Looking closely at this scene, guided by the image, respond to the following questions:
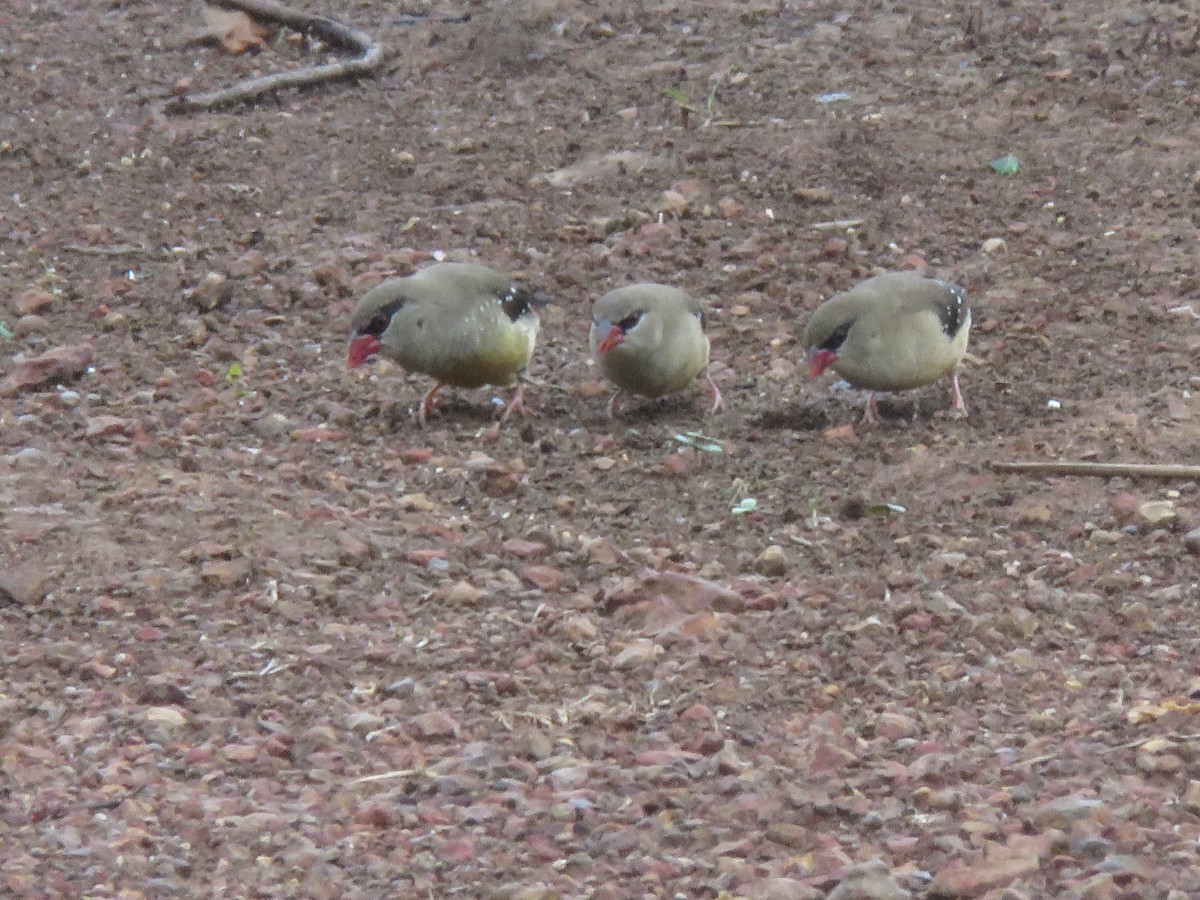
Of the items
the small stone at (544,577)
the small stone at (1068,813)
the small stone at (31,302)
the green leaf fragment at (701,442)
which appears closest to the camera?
the small stone at (1068,813)

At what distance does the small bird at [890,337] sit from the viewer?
655 cm

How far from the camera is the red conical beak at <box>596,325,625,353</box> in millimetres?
6594

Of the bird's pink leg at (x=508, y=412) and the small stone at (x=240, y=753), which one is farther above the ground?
the small stone at (x=240, y=753)

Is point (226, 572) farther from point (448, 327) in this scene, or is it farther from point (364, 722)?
point (448, 327)

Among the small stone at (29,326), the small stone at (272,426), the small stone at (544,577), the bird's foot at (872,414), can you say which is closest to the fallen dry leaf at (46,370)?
the small stone at (29,326)

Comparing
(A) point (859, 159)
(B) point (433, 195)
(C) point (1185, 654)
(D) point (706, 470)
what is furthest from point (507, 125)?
(C) point (1185, 654)

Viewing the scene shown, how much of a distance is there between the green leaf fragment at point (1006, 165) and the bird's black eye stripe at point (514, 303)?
3.16 meters

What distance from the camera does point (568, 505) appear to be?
603cm

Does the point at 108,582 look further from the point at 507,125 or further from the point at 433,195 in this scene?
the point at 507,125

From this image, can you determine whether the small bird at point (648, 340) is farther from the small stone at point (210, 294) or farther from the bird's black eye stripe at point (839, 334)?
the small stone at point (210, 294)

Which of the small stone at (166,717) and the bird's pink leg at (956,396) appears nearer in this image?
the small stone at (166,717)

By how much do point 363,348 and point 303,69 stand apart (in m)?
4.63

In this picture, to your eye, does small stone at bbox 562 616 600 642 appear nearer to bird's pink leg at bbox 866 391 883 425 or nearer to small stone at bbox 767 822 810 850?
small stone at bbox 767 822 810 850

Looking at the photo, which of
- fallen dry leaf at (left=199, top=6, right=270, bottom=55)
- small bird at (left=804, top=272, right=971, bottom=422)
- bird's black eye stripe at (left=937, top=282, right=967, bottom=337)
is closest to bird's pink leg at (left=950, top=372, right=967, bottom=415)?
small bird at (left=804, top=272, right=971, bottom=422)
